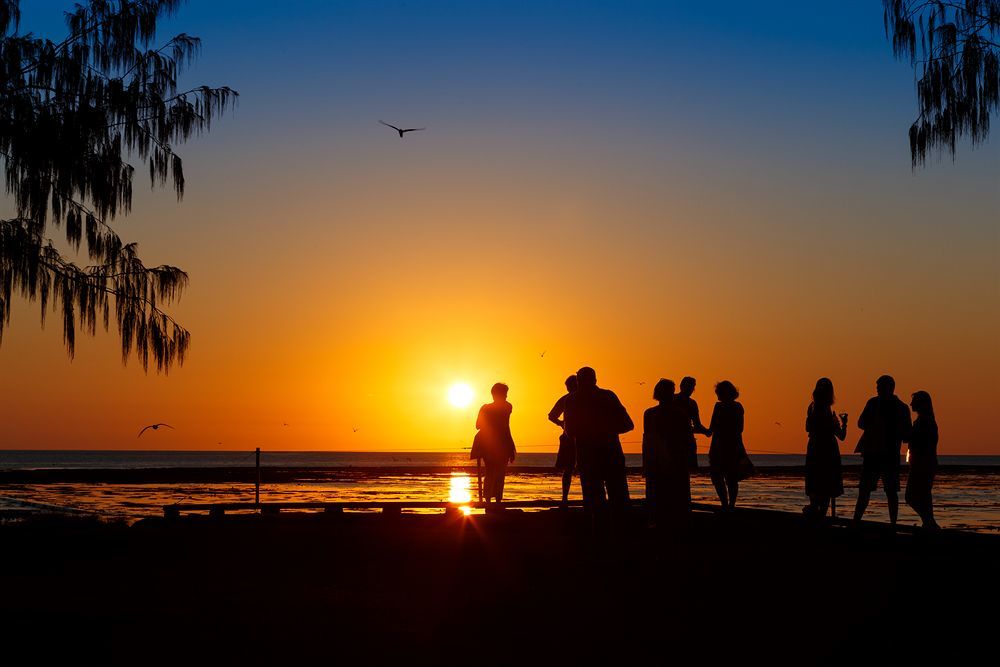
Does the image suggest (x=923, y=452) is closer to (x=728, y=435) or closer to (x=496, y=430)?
(x=728, y=435)

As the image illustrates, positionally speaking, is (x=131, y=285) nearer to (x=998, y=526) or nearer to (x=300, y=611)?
(x=300, y=611)

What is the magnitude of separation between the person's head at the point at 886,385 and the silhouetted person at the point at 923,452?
0.97ft

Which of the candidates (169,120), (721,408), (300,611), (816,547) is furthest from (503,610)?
(169,120)

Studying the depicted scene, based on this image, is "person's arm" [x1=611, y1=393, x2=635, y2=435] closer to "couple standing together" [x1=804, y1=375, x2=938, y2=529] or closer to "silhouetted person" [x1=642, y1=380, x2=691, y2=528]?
"silhouetted person" [x1=642, y1=380, x2=691, y2=528]

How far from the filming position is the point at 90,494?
4153cm

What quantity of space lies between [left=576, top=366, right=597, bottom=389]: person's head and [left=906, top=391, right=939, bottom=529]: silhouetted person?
4560 millimetres

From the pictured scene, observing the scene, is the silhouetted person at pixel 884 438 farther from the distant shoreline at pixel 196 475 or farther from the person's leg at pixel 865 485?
the distant shoreline at pixel 196 475

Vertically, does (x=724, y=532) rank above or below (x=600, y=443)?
below

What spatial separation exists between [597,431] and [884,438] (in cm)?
415

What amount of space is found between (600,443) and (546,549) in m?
1.42

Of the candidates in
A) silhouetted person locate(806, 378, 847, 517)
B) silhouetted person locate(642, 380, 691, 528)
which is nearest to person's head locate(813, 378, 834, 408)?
silhouetted person locate(806, 378, 847, 517)

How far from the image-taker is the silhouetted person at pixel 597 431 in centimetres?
1268

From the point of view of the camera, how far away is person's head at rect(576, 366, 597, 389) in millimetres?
12711

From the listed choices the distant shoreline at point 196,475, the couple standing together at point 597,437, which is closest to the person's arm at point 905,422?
the couple standing together at point 597,437
